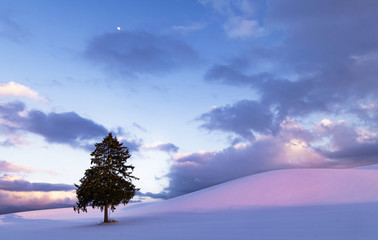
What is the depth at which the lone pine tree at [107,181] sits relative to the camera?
36.3m

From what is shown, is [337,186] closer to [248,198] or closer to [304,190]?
[304,190]

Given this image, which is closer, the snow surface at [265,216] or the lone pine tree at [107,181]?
the snow surface at [265,216]

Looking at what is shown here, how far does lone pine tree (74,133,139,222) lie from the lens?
119 ft

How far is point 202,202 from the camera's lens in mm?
51312

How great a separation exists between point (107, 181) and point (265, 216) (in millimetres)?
19150

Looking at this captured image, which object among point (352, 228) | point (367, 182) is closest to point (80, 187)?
point (352, 228)

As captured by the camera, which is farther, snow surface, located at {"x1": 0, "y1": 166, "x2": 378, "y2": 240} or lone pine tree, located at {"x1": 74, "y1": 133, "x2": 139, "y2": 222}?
lone pine tree, located at {"x1": 74, "y1": 133, "x2": 139, "y2": 222}

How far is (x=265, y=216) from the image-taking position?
105 ft

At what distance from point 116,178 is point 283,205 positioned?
74.0ft

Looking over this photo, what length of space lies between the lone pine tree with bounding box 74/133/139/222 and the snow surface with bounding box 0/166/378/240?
2.93m

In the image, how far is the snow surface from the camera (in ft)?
70.5

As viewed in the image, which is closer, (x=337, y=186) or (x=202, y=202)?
(x=337, y=186)

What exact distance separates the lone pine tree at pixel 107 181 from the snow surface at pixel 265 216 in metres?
2.93

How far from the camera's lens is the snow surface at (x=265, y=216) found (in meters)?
21.5
